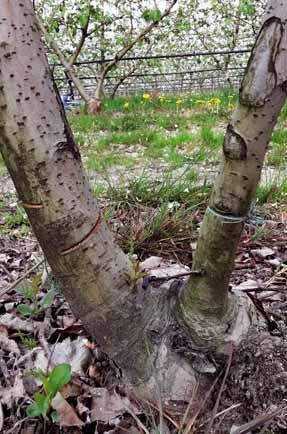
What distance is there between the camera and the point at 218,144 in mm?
3697

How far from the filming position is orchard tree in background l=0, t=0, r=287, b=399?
73 centimetres

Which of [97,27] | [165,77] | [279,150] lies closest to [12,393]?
[279,150]

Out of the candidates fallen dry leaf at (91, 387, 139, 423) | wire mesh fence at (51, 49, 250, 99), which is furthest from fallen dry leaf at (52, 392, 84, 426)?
wire mesh fence at (51, 49, 250, 99)

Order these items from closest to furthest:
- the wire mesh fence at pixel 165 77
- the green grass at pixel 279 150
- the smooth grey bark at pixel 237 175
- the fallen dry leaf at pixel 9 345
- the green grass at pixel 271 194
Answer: the smooth grey bark at pixel 237 175, the fallen dry leaf at pixel 9 345, the green grass at pixel 271 194, the green grass at pixel 279 150, the wire mesh fence at pixel 165 77

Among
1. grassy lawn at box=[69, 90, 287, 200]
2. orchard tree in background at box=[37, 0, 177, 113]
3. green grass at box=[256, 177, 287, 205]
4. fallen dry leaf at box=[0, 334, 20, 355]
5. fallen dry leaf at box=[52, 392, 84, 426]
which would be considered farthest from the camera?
orchard tree in background at box=[37, 0, 177, 113]

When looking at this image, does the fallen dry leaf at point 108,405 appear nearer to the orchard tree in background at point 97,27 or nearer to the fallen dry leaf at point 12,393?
the fallen dry leaf at point 12,393

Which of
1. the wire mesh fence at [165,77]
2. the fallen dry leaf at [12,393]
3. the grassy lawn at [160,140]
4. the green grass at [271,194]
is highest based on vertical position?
the fallen dry leaf at [12,393]

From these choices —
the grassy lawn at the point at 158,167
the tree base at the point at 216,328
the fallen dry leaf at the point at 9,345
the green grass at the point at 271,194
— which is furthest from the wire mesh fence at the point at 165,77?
the tree base at the point at 216,328

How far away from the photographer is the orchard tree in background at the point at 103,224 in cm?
73

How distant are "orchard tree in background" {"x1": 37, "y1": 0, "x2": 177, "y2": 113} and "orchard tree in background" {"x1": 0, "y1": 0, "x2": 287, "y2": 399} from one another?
17.2 feet

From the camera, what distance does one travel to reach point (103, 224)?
89 centimetres

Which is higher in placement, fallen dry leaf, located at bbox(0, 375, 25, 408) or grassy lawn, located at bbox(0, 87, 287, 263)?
fallen dry leaf, located at bbox(0, 375, 25, 408)

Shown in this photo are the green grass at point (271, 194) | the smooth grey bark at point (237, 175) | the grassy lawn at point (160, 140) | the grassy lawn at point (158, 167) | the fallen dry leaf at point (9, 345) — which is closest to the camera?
the smooth grey bark at point (237, 175)

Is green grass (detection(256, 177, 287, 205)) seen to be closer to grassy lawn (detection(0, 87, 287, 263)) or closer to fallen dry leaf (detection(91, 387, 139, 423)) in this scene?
grassy lawn (detection(0, 87, 287, 263))
